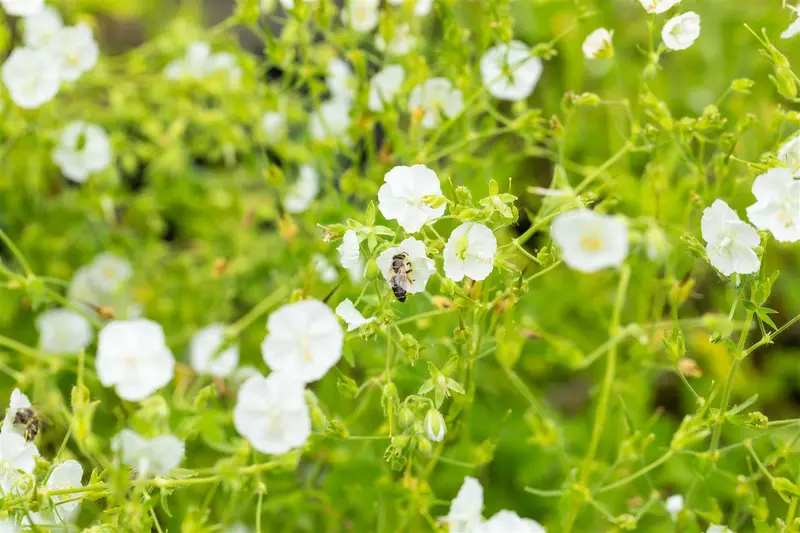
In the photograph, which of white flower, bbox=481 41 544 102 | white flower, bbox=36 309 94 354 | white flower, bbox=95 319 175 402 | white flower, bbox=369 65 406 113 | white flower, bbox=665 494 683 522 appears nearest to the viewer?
white flower, bbox=95 319 175 402

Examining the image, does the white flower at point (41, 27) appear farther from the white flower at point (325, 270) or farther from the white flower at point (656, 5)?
the white flower at point (656, 5)

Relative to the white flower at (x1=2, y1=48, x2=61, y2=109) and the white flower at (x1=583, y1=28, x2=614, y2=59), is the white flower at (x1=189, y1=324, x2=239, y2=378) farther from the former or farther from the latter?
the white flower at (x1=583, y1=28, x2=614, y2=59)

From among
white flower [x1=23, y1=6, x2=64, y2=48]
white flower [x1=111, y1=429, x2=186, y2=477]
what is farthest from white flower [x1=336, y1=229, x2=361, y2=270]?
white flower [x1=23, y1=6, x2=64, y2=48]

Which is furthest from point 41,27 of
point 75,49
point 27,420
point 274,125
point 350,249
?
point 350,249

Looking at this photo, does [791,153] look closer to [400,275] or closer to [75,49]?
[400,275]

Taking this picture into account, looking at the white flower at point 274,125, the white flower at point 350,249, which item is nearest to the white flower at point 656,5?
the white flower at point 350,249

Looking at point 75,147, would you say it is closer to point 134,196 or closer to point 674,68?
point 134,196
